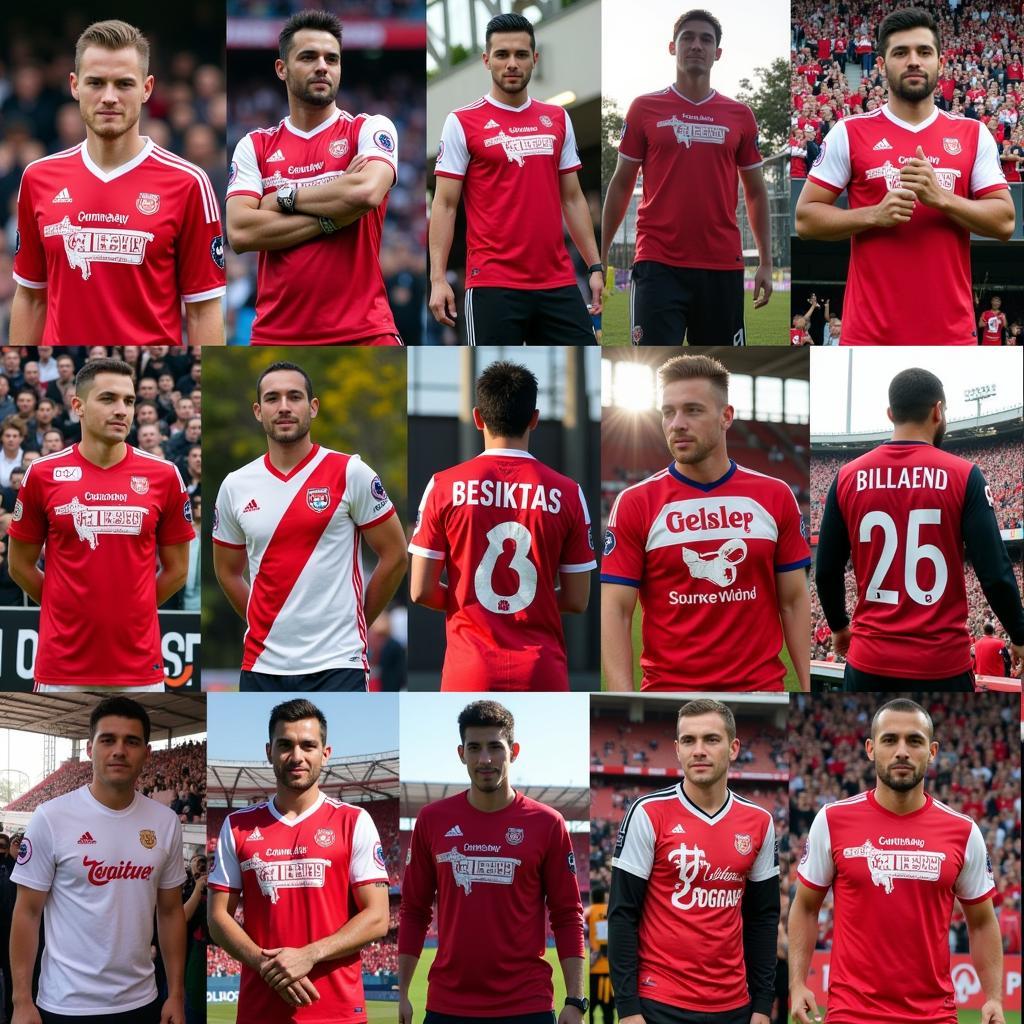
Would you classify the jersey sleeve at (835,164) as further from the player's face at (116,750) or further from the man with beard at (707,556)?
the player's face at (116,750)

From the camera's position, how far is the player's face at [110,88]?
7227 mm

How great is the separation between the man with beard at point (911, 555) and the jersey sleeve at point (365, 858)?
9.54ft

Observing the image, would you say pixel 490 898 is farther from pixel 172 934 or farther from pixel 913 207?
pixel 913 207

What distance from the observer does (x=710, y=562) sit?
7328 mm

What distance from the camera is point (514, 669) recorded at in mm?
7484

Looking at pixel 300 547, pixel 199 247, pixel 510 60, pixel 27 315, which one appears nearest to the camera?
pixel 300 547

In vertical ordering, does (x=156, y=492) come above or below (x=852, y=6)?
below

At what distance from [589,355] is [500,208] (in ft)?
3.43

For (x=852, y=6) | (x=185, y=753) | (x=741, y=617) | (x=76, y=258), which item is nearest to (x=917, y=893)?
(x=741, y=617)

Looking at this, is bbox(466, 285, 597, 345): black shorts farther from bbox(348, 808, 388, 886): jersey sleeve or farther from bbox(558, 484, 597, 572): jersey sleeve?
bbox(348, 808, 388, 886): jersey sleeve

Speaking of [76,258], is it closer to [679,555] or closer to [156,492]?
[156,492]

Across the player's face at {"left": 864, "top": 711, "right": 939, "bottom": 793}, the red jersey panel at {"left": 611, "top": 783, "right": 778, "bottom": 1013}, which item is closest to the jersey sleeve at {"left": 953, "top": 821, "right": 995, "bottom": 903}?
the player's face at {"left": 864, "top": 711, "right": 939, "bottom": 793}

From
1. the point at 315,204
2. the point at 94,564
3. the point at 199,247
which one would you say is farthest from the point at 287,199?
the point at 94,564

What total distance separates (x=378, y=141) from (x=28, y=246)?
2.11 m
